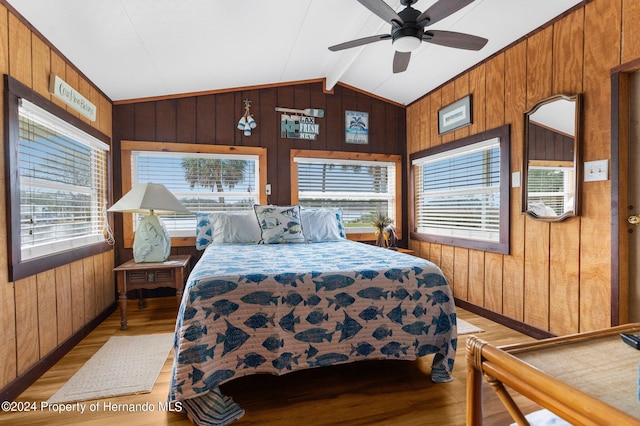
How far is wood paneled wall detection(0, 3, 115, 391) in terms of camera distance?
5.70ft

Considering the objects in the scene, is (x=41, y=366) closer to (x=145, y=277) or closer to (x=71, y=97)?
A: (x=145, y=277)

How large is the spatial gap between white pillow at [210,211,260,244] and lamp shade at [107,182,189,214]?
0.43 meters

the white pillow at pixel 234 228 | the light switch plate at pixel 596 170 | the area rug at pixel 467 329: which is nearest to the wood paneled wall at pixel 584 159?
the light switch plate at pixel 596 170

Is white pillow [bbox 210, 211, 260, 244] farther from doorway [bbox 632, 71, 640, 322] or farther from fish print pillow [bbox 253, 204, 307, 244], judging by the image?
doorway [bbox 632, 71, 640, 322]

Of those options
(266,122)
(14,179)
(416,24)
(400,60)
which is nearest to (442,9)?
(416,24)

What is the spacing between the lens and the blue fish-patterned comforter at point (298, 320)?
152 centimetres

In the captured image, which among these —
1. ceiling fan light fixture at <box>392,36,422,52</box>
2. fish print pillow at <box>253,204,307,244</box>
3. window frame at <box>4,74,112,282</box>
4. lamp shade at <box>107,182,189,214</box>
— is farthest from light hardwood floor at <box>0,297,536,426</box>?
ceiling fan light fixture at <box>392,36,422,52</box>

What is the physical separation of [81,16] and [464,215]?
11.8 feet

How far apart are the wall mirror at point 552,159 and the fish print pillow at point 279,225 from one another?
81.3 inches

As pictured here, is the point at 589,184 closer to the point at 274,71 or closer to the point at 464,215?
the point at 464,215

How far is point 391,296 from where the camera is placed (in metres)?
1.82

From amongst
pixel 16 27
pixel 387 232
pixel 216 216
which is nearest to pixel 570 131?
pixel 387 232

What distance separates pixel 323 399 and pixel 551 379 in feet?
4.64

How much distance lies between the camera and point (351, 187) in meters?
4.23
